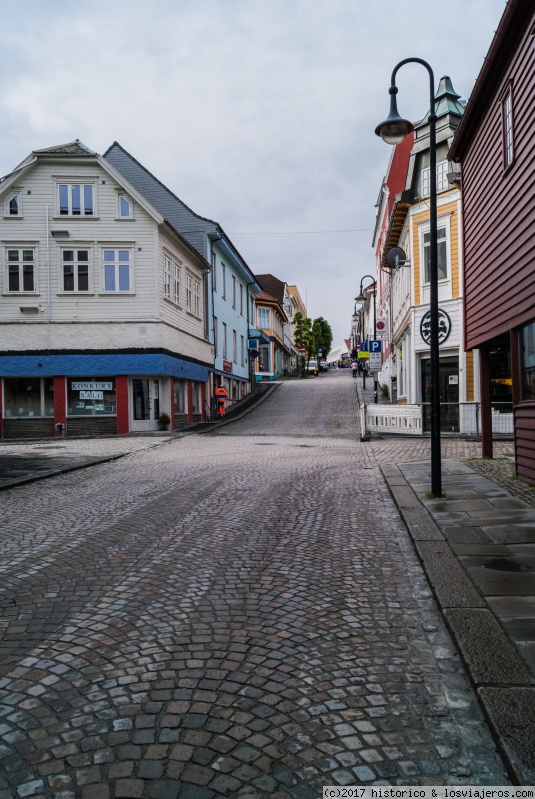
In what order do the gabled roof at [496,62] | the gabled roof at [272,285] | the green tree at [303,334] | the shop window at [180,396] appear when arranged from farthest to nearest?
the green tree at [303,334]
the gabled roof at [272,285]
the shop window at [180,396]
the gabled roof at [496,62]

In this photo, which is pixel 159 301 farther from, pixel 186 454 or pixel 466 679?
pixel 466 679

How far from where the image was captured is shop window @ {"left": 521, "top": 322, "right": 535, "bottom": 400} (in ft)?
31.0

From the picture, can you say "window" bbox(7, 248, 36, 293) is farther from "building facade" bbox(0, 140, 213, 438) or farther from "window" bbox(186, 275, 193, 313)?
"window" bbox(186, 275, 193, 313)

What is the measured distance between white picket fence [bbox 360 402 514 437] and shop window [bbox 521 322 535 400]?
401 inches

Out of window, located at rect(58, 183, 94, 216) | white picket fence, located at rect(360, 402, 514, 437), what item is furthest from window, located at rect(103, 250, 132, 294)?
white picket fence, located at rect(360, 402, 514, 437)

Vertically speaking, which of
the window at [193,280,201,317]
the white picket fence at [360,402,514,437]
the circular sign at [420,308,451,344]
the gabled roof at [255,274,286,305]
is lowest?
the white picket fence at [360,402,514,437]

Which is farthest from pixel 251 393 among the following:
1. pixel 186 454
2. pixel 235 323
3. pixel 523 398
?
pixel 523 398

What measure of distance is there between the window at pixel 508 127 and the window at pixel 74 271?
19.0 metres

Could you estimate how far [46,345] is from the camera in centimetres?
2517

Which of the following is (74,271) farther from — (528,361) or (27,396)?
(528,361)

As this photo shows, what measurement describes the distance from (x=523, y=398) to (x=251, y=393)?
3446 cm

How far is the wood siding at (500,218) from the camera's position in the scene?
8.84 m

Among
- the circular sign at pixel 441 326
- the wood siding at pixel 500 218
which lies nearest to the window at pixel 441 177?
the circular sign at pixel 441 326

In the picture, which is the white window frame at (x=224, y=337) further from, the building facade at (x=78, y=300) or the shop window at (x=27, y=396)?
the shop window at (x=27, y=396)
